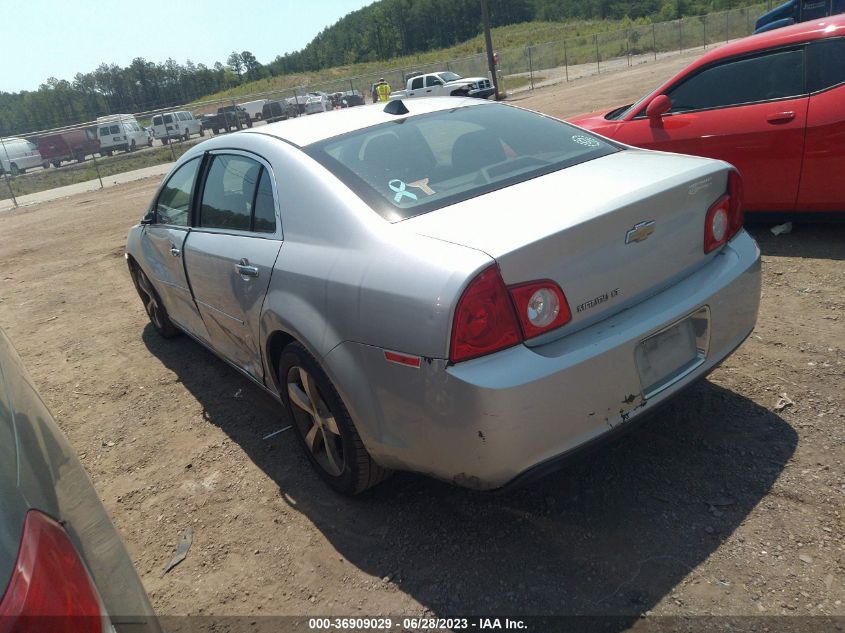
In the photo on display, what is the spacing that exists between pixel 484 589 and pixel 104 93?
107050 millimetres

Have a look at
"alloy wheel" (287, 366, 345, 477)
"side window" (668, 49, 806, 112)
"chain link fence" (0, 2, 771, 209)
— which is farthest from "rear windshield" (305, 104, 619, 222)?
"chain link fence" (0, 2, 771, 209)

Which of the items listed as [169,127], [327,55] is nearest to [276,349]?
[169,127]

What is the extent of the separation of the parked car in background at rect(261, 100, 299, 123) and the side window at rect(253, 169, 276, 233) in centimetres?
3404

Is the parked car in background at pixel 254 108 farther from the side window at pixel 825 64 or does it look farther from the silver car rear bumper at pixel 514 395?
the silver car rear bumper at pixel 514 395

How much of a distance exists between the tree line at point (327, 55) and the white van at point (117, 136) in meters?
28.8

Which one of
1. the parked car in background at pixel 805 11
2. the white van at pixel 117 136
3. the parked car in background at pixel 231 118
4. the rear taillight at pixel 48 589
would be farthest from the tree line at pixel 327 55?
the rear taillight at pixel 48 589

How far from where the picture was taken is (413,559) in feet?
8.80

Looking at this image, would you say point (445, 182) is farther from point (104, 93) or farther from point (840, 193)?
point (104, 93)

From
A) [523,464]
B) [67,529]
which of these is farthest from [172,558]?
[67,529]

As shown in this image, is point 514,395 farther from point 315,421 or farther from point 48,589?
point 48,589

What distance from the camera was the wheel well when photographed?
312cm

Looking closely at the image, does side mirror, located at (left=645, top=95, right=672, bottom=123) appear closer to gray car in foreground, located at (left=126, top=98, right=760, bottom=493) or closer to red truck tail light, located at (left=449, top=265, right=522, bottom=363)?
gray car in foreground, located at (left=126, top=98, right=760, bottom=493)

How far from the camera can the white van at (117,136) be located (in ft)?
122

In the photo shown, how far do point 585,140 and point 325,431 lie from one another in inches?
78.5
